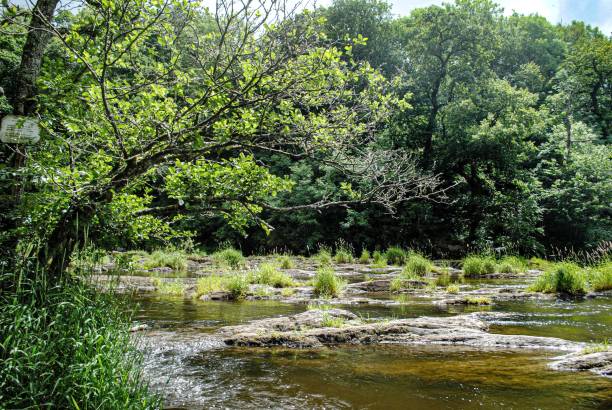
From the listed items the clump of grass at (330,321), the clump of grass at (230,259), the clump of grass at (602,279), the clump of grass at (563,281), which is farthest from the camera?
the clump of grass at (230,259)

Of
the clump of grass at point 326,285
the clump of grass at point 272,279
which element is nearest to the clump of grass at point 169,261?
the clump of grass at point 272,279

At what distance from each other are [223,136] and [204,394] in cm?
280

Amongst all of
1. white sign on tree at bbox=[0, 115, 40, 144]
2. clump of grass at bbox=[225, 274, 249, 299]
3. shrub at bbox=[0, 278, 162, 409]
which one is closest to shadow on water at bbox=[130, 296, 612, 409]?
shrub at bbox=[0, 278, 162, 409]

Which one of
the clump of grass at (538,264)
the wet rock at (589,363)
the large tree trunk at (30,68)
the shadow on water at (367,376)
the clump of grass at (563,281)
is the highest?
the large tree trunk at (30,68)

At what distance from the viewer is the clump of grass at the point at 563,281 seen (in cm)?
1145

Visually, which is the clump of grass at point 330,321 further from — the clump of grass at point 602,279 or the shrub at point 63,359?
the clump of grass at point 602,279

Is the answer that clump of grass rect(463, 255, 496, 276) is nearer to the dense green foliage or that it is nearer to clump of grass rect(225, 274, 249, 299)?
the dense green foliage

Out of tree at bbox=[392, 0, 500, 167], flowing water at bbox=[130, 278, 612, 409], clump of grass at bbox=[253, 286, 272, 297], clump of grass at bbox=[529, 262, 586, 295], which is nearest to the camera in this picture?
flowing water at bbox=[130, 278, 612, 409]

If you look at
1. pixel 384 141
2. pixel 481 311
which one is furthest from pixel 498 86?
pixel 481 311

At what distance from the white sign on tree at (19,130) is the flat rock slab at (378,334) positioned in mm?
4157

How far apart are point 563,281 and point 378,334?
7099mm

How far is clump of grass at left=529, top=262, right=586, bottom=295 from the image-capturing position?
451 inches

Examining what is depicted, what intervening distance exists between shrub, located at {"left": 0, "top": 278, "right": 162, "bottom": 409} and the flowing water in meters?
0.85

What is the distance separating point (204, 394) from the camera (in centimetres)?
486
